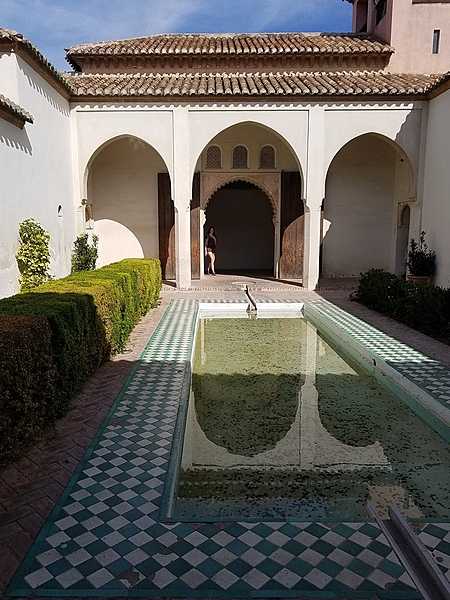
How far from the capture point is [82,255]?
12469 mm

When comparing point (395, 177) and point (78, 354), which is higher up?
point (395, 177)

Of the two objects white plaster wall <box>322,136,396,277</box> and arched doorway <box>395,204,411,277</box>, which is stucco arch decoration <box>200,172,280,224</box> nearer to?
white plaster wall <box>322,136,396,277</box>

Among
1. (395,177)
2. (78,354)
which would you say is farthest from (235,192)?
(78,354)

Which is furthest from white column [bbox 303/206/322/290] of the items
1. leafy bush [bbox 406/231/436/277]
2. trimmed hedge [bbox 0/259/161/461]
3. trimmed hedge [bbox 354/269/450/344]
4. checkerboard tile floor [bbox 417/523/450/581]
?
checkerboard tile floor [bbox 417/523/450/581]

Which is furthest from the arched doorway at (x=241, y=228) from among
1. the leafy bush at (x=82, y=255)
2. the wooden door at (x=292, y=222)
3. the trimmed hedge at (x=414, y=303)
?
the trimmed hedge at (x=414, y=303)

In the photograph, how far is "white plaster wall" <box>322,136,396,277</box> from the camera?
1461 cm

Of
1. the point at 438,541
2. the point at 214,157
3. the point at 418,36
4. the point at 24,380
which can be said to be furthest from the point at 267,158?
the point at 438,541

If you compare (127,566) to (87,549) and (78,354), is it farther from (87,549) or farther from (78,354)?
(78,354)

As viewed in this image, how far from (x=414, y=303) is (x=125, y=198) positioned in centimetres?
908

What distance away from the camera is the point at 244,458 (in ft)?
12.9

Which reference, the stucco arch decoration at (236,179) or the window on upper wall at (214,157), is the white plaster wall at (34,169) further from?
the window on upper wall at (214,157)

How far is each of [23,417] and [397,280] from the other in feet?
25.7

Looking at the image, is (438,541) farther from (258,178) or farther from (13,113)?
(258,178)

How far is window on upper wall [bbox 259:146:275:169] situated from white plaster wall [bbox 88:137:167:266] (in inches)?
113
